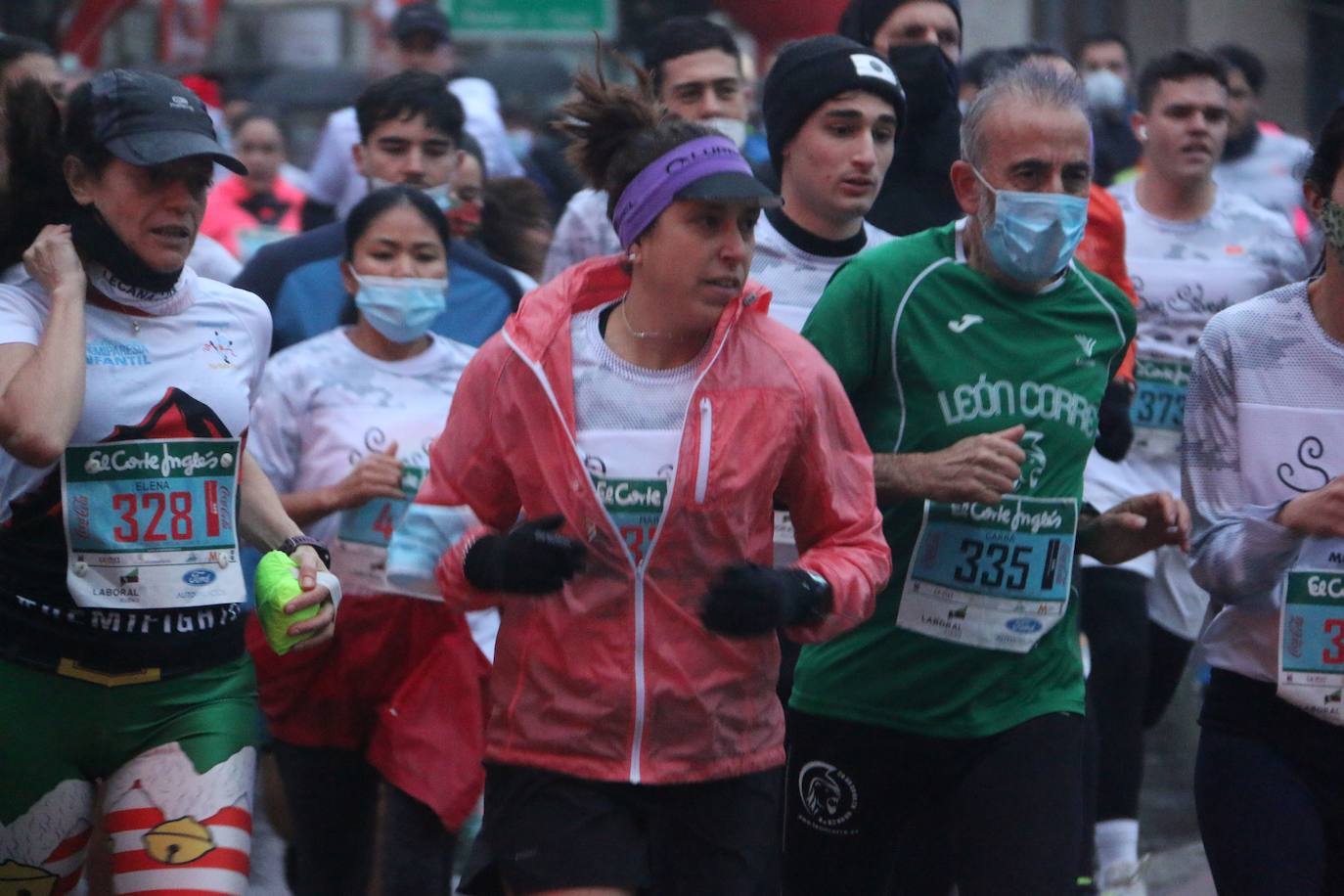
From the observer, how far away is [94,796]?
4.54m

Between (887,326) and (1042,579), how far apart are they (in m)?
0.61

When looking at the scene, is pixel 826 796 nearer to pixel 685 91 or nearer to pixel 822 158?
pixel 822 158

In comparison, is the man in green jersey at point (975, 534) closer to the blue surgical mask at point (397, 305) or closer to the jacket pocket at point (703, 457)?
the jacket pocket at point (703, 457)

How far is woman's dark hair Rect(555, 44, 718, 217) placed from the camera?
427 centimetres

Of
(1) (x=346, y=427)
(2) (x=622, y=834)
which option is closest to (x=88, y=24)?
(1) (x=346, y=427)

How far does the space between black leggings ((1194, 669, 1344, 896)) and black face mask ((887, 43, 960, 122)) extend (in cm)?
231

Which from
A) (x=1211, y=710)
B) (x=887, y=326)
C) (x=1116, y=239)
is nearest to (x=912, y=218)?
(x=1116, y=239)

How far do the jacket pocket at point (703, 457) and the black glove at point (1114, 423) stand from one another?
4.42ft

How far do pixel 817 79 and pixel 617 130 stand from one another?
1180 mm

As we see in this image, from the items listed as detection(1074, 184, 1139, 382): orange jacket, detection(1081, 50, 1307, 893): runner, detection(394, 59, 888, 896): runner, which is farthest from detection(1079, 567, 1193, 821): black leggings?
detection(394, 59, 888, 896): runner

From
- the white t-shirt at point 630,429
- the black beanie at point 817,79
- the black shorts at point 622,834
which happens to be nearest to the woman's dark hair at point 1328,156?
the black beanie at point 817,79

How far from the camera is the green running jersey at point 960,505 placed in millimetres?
4602

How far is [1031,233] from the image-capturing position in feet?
15.2

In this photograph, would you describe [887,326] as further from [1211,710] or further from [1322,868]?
[1322,868]
